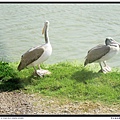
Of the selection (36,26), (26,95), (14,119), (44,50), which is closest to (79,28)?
(36,26)

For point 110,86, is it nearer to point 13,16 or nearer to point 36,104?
point 36,104

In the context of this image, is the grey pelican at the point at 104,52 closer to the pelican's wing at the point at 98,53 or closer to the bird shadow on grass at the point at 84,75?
the pelican's wing at the point at 98,53

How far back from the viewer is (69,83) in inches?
202

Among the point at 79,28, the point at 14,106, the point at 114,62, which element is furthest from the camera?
the point at 79,28

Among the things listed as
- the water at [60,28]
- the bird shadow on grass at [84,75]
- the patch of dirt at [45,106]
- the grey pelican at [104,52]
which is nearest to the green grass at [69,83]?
the bird shadow on grass at [84,75]

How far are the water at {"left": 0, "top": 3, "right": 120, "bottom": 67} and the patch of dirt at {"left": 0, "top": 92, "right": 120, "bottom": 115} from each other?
1.71 metres

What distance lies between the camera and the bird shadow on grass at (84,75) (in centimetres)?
528

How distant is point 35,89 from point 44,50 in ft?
2.24

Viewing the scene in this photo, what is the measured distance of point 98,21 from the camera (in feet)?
25.5

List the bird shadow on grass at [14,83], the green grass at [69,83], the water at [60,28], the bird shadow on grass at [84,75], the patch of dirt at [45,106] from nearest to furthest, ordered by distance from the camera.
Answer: the patch of dirt at [45,106] < the green grass at [69,83] < the bird shadow on grass at [14,83] < the bird shadow on grass at [84,75] < the water at [60,28]

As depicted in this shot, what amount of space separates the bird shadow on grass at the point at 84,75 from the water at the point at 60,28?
30.3 inches

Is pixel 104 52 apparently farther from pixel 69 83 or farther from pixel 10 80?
pixel 10 80

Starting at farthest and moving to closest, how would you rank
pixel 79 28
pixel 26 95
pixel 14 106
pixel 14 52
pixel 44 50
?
1. pixel 79 28
2. pixel 14 52
3. pixel 44 50
4. pixel 26 95
5. pixel 14 106

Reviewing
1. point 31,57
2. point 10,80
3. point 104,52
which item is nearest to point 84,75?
point 104,52
